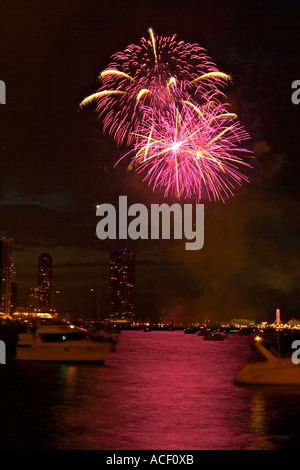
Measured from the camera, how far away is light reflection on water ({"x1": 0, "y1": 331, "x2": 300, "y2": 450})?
21.0m

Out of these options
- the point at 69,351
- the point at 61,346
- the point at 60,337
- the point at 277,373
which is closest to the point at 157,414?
the point at 277,373

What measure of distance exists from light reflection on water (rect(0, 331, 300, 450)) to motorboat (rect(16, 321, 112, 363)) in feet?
32.2

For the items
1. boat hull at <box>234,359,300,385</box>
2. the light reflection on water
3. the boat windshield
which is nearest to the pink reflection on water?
the light reflection on water

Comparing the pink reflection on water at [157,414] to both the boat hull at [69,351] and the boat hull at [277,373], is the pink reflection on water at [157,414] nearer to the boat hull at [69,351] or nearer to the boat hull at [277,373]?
the boat hull at [277,373]

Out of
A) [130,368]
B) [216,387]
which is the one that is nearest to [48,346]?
[130,368]

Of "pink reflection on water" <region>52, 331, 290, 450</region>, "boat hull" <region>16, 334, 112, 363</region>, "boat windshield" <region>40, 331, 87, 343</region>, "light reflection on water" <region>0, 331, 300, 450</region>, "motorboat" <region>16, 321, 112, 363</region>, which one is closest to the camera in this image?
"pink reflection on water" <region>52, 331, 290, 450</region>

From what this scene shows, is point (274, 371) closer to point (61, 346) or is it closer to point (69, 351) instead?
point (69, 351)

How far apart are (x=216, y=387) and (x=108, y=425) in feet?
55.8

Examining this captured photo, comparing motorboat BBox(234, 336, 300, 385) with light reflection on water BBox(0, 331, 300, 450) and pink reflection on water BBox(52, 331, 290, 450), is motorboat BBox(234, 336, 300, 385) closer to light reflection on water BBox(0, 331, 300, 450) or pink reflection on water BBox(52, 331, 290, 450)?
light reflection on water BBox(0, 331, 300, 450)

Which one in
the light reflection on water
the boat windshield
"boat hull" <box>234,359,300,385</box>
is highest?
the boat windshield

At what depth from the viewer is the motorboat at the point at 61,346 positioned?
57344 mm

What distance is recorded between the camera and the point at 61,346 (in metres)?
58.2
